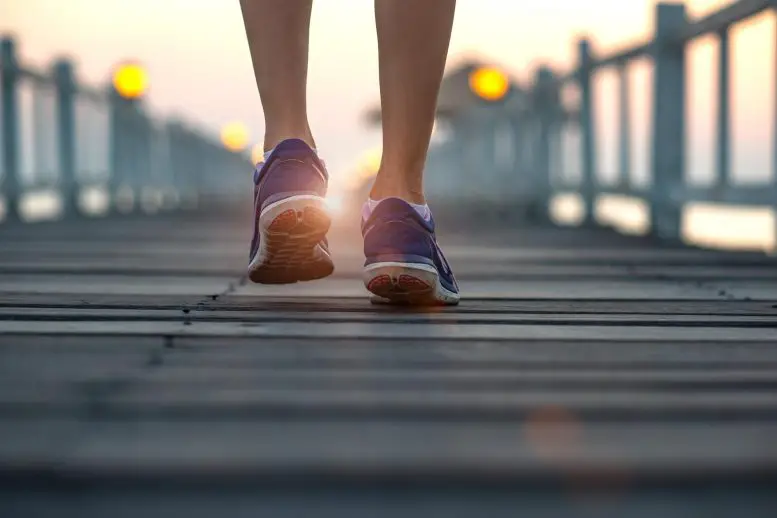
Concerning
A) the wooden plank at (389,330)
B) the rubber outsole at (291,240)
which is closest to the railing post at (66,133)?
the rubber outsole at (291,240)

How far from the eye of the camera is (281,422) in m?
1.07

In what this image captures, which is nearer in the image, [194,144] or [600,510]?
[600,510]

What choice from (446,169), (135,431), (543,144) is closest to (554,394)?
(135,431)

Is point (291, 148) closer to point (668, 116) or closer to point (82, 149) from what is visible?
point (668, 116)

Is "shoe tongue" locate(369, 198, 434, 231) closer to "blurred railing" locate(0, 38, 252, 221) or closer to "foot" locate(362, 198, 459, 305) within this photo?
"foot" locate(362, 198, 459, 305)

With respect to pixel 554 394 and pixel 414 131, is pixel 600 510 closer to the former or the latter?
pixel 554 394

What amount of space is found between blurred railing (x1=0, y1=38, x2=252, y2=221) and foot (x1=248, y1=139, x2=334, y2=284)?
601 centimetres

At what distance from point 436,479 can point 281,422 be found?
0.76 ft

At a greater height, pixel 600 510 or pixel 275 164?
pixel 275 164

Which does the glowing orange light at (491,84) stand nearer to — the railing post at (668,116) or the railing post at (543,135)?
the railing post at (543,135)

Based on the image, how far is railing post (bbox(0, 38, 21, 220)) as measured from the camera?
25.5ft

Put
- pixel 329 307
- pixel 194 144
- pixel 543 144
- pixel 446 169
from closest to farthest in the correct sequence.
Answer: pixel 329 307 → pixel 543 144 → pixel 446 169 → pixel 194 144

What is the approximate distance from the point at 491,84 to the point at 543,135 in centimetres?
203

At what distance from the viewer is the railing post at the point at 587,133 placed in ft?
25.7
